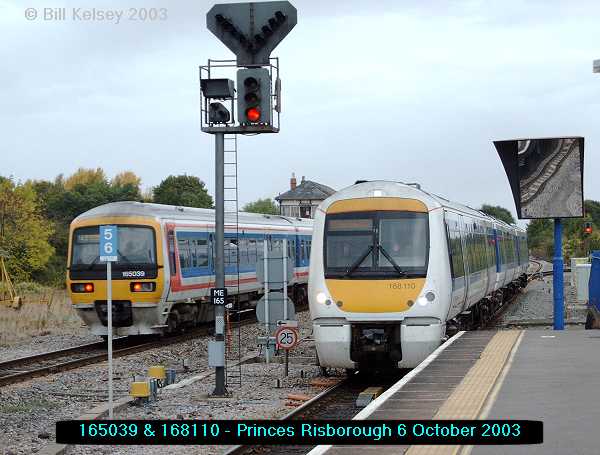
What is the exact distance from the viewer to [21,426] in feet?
42.8

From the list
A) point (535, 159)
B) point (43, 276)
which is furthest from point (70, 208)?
point (535, 159)

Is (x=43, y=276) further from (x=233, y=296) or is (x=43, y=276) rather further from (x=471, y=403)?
(x=471, y=403)

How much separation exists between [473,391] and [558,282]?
14.4 meters

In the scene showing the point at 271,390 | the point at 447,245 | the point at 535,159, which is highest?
the point at 535,159

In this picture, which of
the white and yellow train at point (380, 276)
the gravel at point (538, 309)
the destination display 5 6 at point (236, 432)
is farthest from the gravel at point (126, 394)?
the gravel at point (538, 309)

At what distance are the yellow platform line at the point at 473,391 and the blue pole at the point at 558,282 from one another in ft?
27.9

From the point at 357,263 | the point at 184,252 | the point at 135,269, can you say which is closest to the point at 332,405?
the point at 357,263

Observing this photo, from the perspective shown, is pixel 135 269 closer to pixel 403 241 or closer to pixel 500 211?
pixel 403 241

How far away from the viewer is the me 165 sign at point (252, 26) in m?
15.1

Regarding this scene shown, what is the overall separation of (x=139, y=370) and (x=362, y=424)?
1237 cm

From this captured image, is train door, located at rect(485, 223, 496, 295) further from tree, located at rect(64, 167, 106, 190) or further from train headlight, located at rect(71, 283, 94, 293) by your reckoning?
tree, located at rect(64, 167, 106, 190)

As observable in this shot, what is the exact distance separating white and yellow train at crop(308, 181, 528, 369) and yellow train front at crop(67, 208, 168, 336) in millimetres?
7495

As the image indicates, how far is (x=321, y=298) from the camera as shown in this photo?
1561 centimetres

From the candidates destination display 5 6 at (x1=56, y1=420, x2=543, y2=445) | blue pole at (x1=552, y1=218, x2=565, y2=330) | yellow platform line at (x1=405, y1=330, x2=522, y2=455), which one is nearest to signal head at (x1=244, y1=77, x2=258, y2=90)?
yellow platform line at (x1=405, y1=330, x2=522, y2=455)
